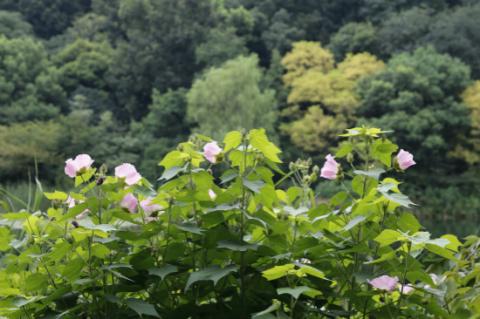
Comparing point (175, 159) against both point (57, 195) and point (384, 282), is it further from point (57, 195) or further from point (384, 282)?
point (384, 282)

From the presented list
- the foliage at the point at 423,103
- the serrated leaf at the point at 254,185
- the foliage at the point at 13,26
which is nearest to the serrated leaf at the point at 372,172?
the serrated leaf at the point at 254,185

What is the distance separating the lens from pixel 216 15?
21.1 meters

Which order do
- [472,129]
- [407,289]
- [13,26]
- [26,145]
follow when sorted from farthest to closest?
[13,26], [472,129], [26,145], [407,289]

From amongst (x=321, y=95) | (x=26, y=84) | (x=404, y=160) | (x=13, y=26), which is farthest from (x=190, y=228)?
(x=13, y=26)

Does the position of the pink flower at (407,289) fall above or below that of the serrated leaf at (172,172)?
below

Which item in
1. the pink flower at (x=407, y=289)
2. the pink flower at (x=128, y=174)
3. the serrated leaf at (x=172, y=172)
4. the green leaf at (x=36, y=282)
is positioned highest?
the serrated leaf at (x=172, y=172)

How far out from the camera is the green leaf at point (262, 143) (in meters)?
0.91

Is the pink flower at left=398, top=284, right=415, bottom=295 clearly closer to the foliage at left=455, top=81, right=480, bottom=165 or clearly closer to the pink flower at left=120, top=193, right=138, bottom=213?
the pink flower at left=120, top=193, right=138, bottom=213

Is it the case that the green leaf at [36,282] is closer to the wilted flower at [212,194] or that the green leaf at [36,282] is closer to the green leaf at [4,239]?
the green leaf at [4,239]

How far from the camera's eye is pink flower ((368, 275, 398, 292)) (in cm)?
89

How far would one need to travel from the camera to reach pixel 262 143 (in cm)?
92

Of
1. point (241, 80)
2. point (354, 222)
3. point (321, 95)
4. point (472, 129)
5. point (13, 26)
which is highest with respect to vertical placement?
point (354, 222)

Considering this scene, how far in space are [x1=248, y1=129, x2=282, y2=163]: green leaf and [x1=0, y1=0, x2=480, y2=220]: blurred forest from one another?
1484 centimetres

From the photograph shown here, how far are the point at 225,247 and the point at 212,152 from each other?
14 cm
